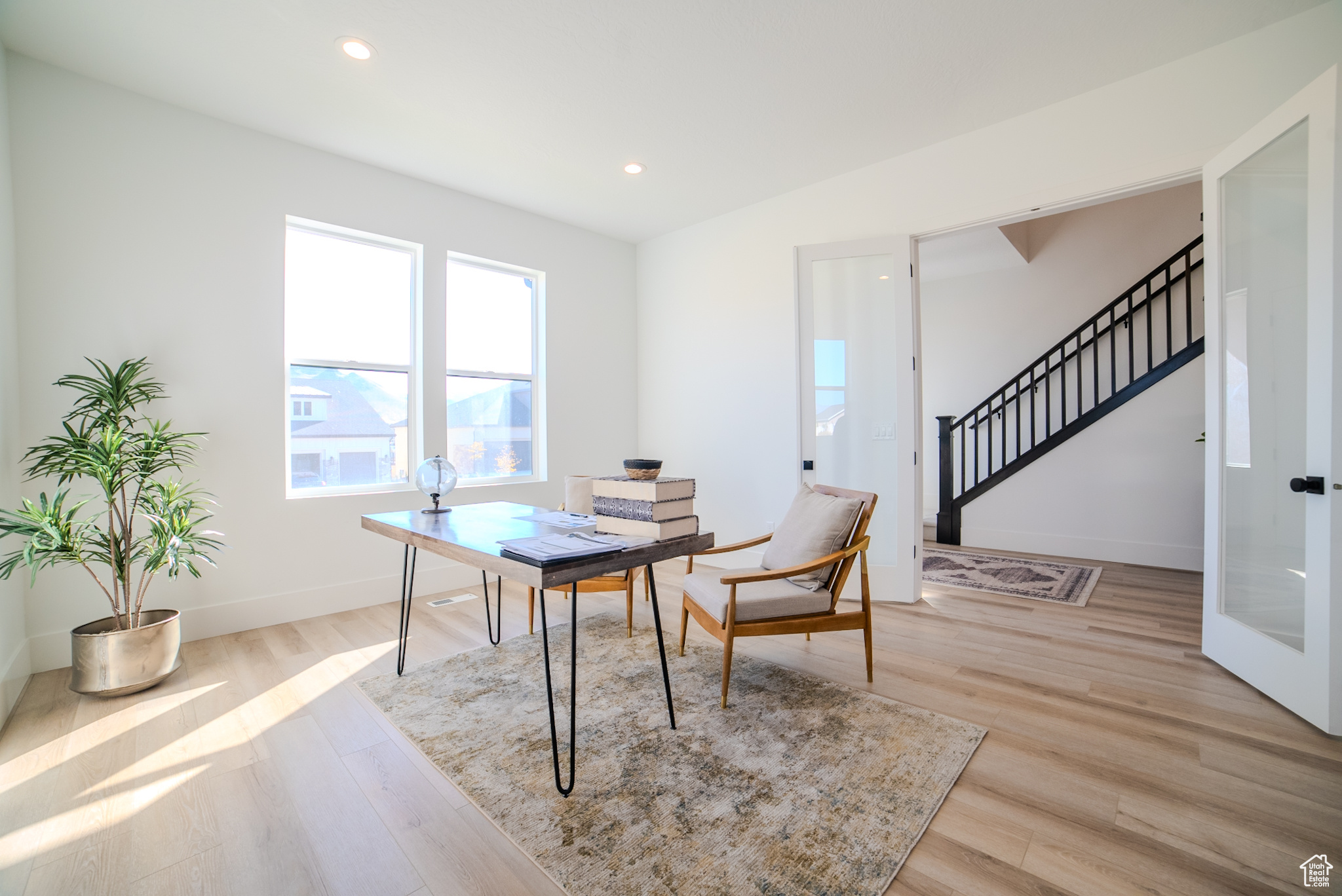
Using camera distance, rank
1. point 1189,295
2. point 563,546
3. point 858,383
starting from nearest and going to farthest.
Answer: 1. point 563,546
2. point 858,383
3. point 1189,295

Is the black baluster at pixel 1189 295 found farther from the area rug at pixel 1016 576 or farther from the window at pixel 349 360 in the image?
the window at pixel 349 360

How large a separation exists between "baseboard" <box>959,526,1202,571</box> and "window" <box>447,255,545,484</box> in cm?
448

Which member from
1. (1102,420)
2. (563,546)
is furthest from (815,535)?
(1102,420)

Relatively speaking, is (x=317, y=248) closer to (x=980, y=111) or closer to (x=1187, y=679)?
(x=980, y=111)

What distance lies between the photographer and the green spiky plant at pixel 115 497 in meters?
2.36

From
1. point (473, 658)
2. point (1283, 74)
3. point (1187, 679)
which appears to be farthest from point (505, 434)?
point (1283, 74)

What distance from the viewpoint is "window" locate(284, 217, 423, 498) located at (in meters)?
3.63

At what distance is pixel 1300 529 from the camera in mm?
2268

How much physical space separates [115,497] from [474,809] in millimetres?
2416

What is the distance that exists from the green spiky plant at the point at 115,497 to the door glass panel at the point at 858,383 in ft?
12.2

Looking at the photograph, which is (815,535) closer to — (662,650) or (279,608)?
(662,650)

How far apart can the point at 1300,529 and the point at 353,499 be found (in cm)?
494

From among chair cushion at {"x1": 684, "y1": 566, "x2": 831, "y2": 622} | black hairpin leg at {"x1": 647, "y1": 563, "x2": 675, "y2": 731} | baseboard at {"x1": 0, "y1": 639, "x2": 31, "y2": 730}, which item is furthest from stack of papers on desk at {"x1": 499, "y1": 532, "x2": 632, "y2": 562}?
baseboard at {"x1": 0, "y1": 639, "x2": 31, "y2": 730}

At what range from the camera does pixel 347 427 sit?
384cm
